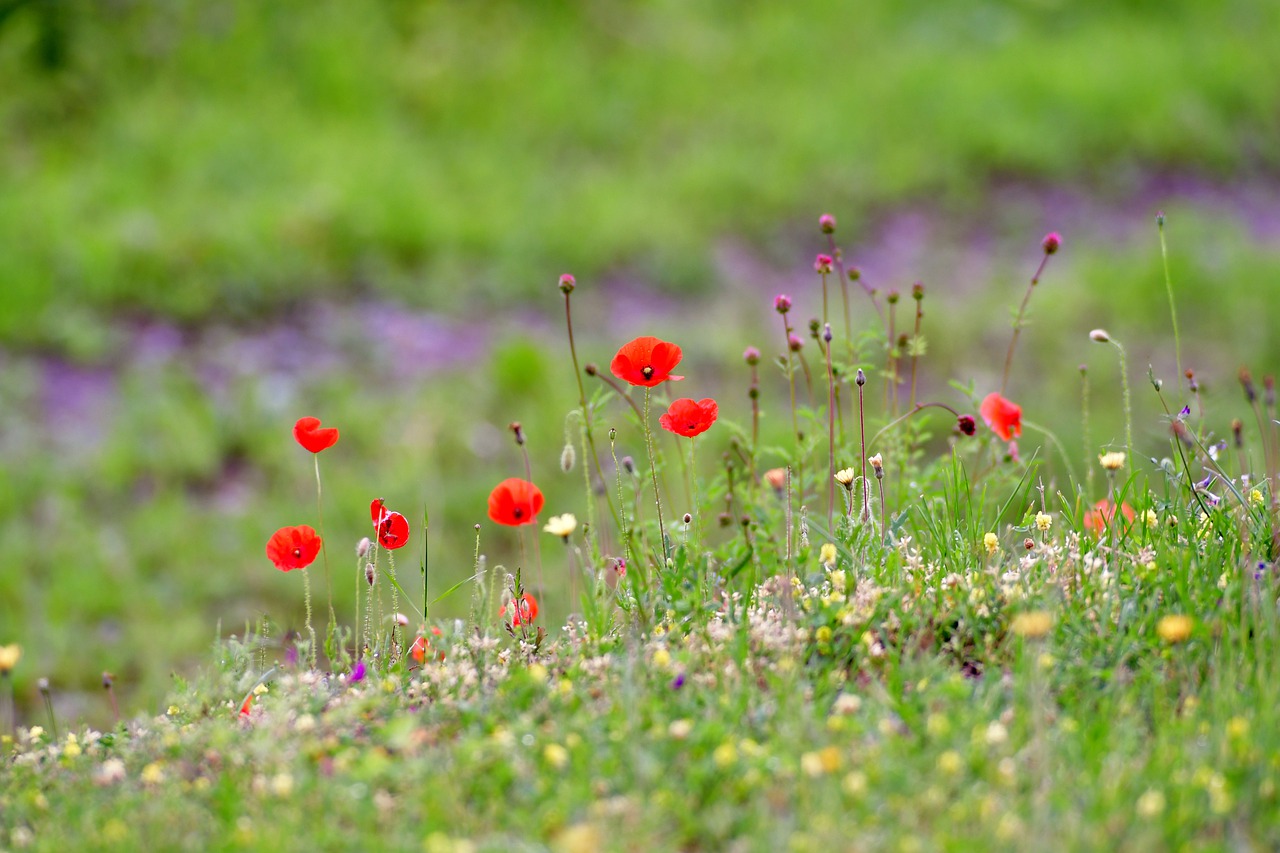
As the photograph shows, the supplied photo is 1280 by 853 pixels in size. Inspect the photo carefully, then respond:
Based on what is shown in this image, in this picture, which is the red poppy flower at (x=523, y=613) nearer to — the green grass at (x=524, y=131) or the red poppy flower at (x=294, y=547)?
the red poppy flower at (x=294, y=547)

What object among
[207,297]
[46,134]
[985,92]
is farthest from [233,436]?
[985,92]

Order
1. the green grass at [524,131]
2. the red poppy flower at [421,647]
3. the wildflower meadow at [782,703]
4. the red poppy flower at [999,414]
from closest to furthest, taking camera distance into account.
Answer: the wildflower meadow at [782,703]
the red poppy flower at [421,647]
the red poppy flower at [999,414]
the green grass at [524,131]

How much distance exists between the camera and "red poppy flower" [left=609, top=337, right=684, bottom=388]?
2387mm

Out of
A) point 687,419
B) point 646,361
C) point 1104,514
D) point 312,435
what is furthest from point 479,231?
point 1104,514

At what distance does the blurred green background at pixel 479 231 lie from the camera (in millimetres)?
5281

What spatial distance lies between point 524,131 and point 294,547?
6165 millimetres

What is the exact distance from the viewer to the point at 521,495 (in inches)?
98.4

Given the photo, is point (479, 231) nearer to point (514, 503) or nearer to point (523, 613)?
point (514, 503)

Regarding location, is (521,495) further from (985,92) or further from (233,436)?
(985,92)

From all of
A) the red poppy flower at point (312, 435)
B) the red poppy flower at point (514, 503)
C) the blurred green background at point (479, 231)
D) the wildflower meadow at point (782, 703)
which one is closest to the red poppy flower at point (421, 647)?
the wildflower meadow at point (782, 703)

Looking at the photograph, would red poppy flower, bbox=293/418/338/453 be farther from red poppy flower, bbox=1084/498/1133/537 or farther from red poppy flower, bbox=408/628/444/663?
red poppy flower, bbox=1084/498/1133/537

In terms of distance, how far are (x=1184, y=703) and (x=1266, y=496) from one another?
2.63ft

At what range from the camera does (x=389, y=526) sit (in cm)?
252

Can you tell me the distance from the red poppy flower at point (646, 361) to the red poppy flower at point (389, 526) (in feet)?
1.86
